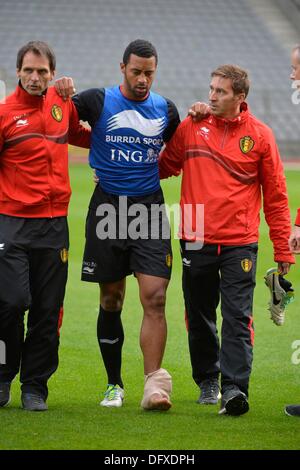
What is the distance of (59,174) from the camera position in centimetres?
568

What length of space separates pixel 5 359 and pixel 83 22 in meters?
27.5

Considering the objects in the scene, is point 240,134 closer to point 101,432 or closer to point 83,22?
point 101,432

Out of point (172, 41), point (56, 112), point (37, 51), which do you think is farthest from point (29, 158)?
point (172, 41)

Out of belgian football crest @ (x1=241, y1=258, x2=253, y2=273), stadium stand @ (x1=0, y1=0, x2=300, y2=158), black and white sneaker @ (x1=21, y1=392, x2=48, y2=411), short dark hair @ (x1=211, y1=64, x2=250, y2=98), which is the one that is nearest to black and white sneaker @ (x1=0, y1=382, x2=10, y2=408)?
black and white sneaker @ (x1=21, y1=392, x2=48, y2=411)

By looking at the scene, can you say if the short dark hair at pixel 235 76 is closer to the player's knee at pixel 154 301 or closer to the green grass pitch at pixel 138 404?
the player's knee at pixel 154 301

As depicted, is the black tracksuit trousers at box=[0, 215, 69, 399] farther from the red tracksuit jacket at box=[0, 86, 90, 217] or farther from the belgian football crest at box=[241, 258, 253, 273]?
the belgian football crest at box=[241, 258, 253, 273]

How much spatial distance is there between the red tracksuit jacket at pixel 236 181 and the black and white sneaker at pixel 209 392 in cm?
94

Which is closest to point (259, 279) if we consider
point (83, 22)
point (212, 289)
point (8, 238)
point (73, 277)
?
point (73, 277)

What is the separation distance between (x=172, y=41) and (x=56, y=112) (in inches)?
1054

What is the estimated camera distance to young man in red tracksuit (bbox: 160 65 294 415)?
573cm

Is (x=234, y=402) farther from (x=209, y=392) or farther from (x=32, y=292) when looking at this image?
(x=32, y=292)

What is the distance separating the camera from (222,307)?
5.75m

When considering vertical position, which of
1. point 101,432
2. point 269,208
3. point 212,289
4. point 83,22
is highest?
point 83,22
